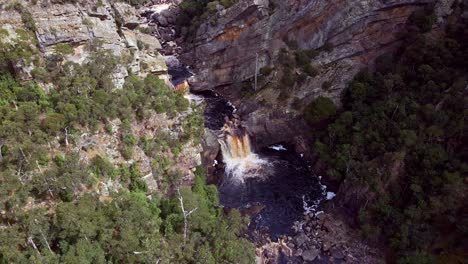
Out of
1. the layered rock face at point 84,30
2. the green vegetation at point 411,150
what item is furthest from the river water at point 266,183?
the layered rock face at point 84,30

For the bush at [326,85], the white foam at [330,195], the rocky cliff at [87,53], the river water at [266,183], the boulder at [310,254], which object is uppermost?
the rocky cliff at [87,53]

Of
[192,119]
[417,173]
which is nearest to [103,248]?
[192,119]

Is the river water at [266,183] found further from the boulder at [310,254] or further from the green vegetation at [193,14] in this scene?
the green vegetation at [193,14]

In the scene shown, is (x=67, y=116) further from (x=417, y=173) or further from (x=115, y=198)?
(x=417, y=173)

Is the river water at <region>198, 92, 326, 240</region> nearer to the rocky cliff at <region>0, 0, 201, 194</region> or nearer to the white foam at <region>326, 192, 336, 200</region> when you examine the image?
the white foam at <region>326, 192, 336, 200</region>

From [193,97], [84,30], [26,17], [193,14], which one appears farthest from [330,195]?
[193,14]

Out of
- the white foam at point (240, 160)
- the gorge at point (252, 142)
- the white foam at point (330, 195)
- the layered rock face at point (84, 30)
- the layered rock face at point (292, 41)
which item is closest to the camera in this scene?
the gorge at point (252, 142)
